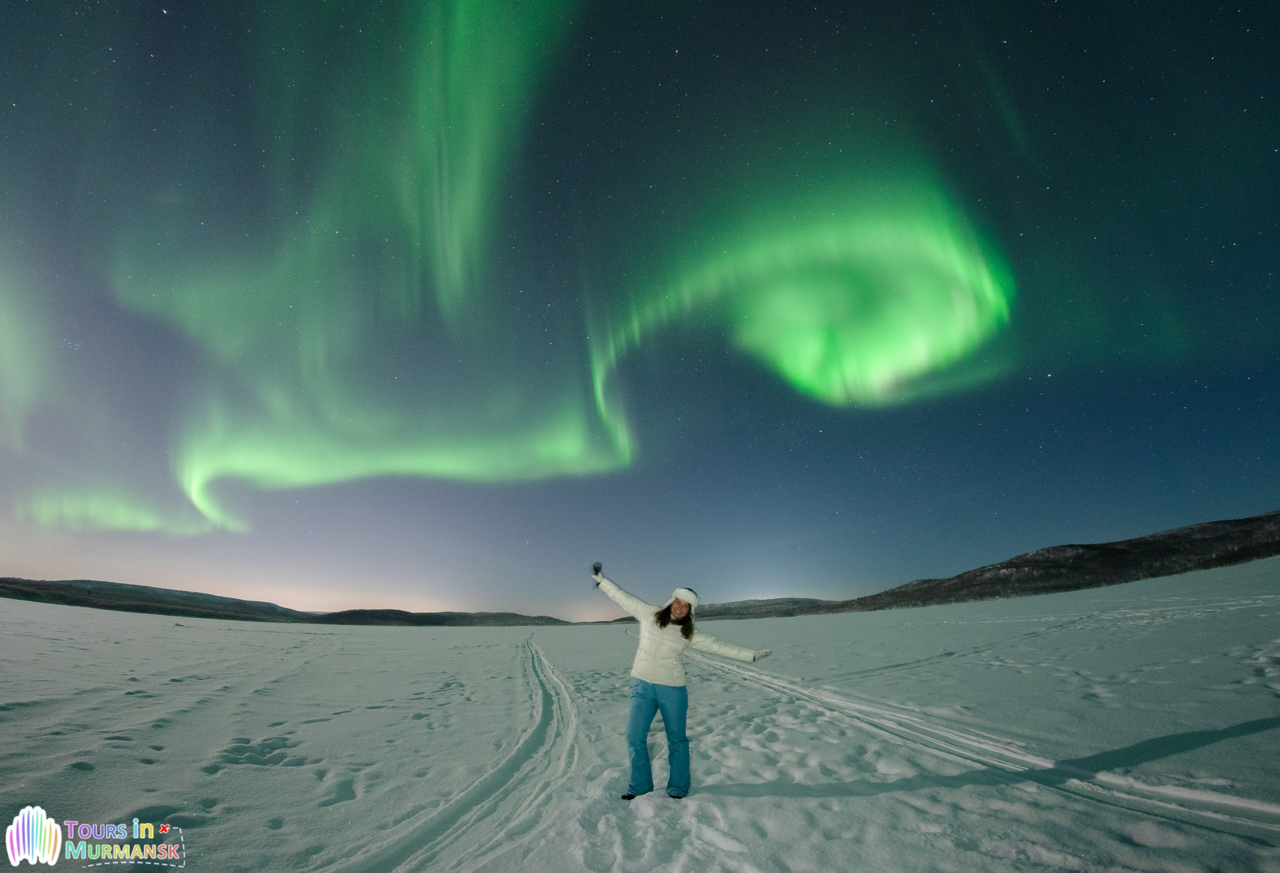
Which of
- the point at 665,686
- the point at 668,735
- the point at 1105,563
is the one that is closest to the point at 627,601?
the point at 665,686

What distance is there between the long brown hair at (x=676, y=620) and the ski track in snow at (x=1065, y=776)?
3452 millimetres

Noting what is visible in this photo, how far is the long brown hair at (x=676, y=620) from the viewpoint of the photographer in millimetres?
4785

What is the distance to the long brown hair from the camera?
4.79 meters

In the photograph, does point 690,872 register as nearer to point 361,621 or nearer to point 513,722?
point 513,722

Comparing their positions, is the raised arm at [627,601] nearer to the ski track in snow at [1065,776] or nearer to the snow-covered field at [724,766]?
the snow-covered field at [724,766]

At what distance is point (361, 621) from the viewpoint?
131250 millimetres

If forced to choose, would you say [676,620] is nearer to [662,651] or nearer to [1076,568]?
[662,651]

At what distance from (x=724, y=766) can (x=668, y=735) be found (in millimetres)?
1484

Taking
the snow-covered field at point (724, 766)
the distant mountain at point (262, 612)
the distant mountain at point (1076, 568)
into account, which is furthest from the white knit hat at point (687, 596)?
the distant mountain at point (262, 612)

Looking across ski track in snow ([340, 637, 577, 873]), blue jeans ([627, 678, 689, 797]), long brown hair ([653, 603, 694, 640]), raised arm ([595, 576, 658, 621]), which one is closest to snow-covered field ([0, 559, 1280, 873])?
ski track in snow ([340, 637, 577, 873])

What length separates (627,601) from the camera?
16.9 feet

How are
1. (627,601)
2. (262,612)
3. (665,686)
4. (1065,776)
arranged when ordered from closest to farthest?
(1065,776)
(665,686)
(627,601)
(262,612)

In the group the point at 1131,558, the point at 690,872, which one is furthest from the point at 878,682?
the point at 1131,558

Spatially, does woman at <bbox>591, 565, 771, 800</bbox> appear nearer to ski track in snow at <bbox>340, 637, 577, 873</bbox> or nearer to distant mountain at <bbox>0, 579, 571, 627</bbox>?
ski track in snow at <bbox>340, 637, 577, 873</bbox>
